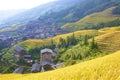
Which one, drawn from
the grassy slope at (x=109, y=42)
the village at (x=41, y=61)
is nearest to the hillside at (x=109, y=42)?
the grassy slope at (x=109, y=42)

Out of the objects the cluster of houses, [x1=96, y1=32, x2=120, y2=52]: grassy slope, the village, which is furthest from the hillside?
the cluster of houses

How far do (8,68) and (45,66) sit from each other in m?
18.3

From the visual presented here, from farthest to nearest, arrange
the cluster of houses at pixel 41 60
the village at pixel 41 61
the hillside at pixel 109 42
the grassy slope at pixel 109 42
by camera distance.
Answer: the grassy slope at pixel 109 42
the hillside at pixel 109 42
the cluster of houses at pixel 41 60
the village at pixel 41 61

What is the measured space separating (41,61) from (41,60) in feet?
7.48

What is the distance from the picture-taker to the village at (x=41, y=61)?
121 meters

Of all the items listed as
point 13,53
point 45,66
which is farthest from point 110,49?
point 13,53

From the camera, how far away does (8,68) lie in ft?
426

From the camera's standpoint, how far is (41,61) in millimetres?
141500

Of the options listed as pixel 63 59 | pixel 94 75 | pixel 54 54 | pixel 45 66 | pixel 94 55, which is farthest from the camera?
pixel 54 54

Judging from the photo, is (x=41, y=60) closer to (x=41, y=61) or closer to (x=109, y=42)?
(x=41, y=61)

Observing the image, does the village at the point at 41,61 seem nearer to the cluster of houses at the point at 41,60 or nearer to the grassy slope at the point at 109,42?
the cluster of houses at the point at 41,60

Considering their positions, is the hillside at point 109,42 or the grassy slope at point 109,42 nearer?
the hillside at point 109,42

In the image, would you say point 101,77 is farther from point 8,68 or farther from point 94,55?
point 8,68

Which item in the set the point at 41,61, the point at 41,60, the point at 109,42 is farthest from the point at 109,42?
the point at 41,61
